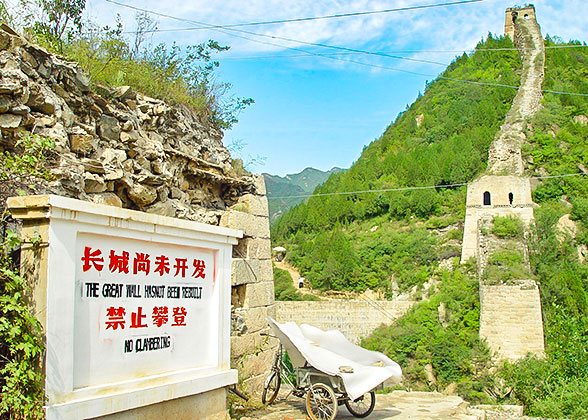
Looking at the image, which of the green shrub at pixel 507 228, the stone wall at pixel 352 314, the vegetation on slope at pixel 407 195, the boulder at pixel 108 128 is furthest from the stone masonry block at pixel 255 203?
the vegetation on slope at pixel 407 195

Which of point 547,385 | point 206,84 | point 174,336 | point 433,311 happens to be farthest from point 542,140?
point 174,336

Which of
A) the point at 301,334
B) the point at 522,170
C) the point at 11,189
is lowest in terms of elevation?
the point at 301,334

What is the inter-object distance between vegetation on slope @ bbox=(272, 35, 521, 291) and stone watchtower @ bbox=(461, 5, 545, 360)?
1.54 m

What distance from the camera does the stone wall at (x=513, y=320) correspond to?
62.5 feet

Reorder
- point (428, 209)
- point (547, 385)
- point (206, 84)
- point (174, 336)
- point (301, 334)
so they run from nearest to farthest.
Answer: point (174, 336) → point (301, 334) → point (206, 84) → point (547, 385) → point (428, 209)

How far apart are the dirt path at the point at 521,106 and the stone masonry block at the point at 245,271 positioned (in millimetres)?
24335

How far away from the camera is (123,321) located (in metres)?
3.88

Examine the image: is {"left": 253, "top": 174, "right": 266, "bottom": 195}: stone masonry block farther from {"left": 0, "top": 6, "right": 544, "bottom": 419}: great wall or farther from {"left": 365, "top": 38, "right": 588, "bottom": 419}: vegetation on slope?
{"left": 365, "top": 38, "right": 588, "bottom": 419}: vegetation on slope

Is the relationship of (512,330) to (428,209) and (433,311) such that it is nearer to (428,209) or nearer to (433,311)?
(433,311)

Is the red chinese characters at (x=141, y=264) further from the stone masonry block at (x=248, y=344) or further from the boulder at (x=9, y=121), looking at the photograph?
the stone masonry block at (x=248, y=344)

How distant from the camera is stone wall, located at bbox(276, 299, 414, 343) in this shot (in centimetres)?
2311

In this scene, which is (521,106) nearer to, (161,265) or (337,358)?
(337,358)

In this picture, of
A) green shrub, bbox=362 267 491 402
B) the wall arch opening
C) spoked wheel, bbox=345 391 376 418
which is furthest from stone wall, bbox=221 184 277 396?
the wall arch opening

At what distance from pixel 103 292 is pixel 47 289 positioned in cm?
47
